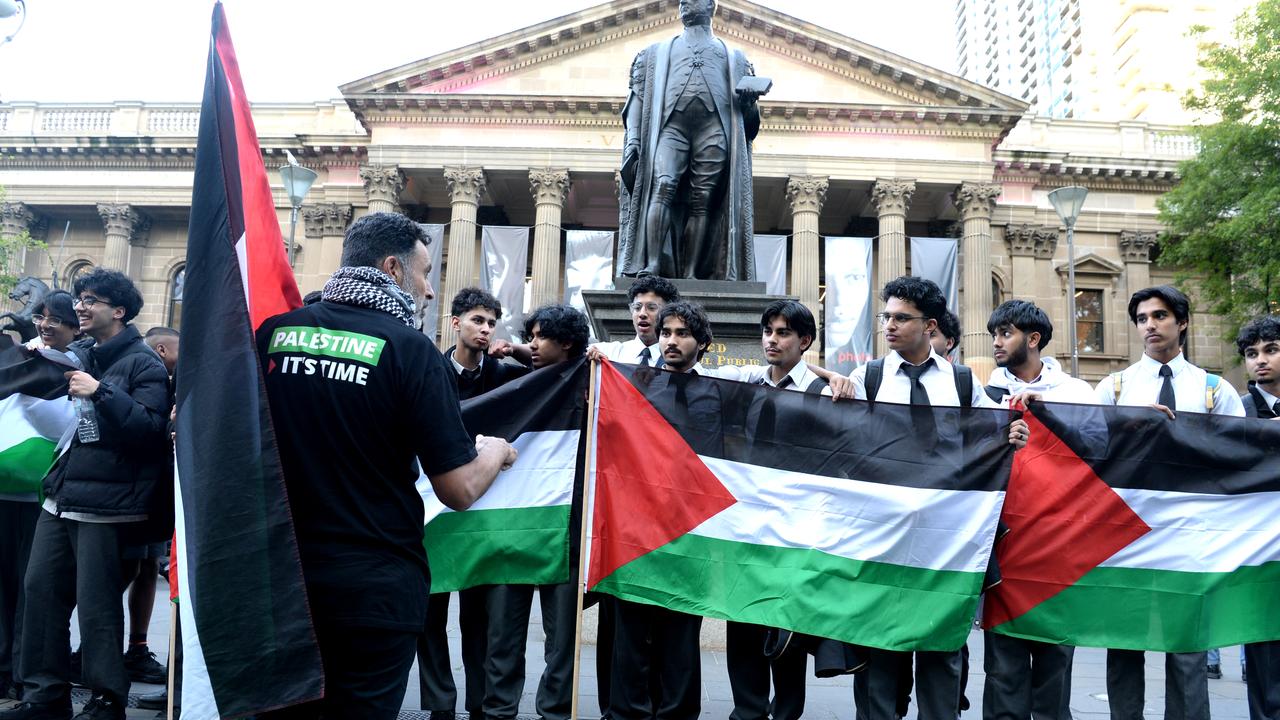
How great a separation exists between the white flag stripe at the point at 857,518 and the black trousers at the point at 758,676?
557mm

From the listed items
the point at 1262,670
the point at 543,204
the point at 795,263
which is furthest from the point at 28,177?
the point at 1262,670

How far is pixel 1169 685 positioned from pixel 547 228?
3106 cm

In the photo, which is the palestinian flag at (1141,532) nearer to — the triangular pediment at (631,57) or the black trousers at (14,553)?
the black trousers at (14,553)

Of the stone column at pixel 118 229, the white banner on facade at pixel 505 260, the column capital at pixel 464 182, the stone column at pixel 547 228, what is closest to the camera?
the white banner on facade at pixel 505 260

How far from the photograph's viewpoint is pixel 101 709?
4.72 m

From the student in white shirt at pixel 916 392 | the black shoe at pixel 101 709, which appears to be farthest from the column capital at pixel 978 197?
the black shoe at pixel 101 709

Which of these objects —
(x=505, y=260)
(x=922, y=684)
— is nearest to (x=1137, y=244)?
(x=505, y=260)

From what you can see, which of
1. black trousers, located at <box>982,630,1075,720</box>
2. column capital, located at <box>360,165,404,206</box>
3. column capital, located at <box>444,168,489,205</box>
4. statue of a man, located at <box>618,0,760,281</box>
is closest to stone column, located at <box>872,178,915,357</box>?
column capital, located at <box>444,168,489,205</box>

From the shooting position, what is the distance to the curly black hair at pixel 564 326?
215 inches

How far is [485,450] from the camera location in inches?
122

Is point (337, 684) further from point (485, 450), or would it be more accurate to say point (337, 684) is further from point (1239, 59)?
point (1239, 59)

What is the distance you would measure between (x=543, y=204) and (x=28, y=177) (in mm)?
23530

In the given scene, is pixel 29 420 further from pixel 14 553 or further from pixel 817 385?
pixel 817 385

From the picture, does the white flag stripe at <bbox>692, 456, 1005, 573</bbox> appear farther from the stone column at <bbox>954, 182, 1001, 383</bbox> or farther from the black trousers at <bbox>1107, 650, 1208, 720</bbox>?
the stone column at <bbox>954, 182, 1001, 383</bbox>
